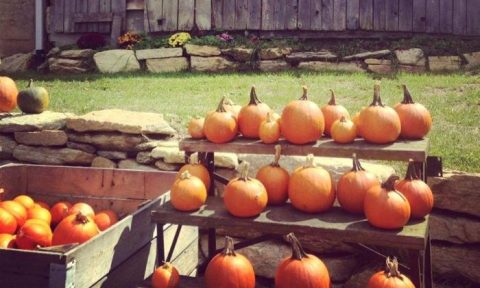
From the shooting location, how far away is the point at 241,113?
3312 mm

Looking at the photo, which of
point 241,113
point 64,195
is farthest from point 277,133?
point 64,195

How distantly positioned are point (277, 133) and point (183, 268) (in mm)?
1341

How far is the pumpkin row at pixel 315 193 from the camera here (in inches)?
108

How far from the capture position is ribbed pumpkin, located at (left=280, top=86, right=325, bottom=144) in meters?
3.02

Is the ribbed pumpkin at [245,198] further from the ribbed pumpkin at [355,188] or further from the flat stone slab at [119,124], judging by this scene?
the flat stone slab at [119,124]

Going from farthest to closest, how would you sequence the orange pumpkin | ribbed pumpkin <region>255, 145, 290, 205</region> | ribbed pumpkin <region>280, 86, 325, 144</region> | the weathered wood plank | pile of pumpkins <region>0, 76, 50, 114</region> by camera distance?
the weathered wood plank, the orange pumpkin, pile of pumpkins <region>0, 76, 50, 114</region>, ribbed pumpkin <region>255, 145, 290, 205</region>, ribbed pumpkin <region>280, 86, 325, 144</region>

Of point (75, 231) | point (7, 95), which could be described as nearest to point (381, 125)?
point (75, 231)

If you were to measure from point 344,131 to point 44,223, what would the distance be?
202cm

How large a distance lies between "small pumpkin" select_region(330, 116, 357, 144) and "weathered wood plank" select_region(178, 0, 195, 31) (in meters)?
8.43

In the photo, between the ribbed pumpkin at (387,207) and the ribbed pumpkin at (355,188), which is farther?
the ribbed pumpkin at (355,188)

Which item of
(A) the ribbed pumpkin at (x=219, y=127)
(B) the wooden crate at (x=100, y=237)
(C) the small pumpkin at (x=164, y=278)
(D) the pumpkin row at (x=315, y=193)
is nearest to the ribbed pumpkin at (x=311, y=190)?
(D) the pumpkin row at (x=315, y=193)

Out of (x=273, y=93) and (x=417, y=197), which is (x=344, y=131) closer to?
(x=417, y=197)

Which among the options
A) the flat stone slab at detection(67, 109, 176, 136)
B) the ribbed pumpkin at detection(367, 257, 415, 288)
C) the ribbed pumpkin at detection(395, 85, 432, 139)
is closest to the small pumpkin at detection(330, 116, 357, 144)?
the ribbed pumpkin at detection(395, 85, 432, 139)

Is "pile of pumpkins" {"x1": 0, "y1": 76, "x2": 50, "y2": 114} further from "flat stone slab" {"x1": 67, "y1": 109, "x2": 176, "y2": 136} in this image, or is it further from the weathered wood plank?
the weathered wood plank
